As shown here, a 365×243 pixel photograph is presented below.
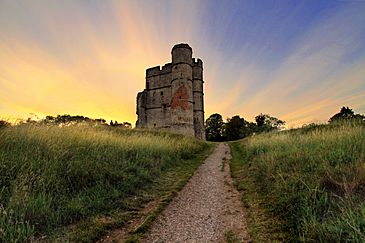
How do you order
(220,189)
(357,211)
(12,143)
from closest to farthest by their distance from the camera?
(357,211)
(12,143)
(220,189)

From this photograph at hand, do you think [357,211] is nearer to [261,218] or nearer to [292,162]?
[261,218]

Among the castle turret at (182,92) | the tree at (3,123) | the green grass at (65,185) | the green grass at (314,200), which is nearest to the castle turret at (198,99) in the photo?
the castle turret at (182,92)

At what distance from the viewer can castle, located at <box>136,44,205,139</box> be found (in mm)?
29719

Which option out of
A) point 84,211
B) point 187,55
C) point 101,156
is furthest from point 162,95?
point 84,211

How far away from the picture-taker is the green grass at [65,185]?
3174mm

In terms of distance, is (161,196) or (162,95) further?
(162,95)

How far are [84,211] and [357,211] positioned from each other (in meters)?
4.33

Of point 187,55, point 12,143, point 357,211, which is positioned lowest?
point 357,211

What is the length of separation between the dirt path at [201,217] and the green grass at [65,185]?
2.37 ft

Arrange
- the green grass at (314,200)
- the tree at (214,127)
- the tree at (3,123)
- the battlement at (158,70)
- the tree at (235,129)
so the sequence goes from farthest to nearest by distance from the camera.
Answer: the tree at (214,127) → the tree at (235,129) → the battlement at (158,70) → the tree at (3,123) → the green grass at (314,200)

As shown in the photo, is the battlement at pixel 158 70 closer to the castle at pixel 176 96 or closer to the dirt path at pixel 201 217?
the castle at pixel 176 96

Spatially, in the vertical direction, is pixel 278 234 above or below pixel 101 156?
below

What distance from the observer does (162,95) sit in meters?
35.6

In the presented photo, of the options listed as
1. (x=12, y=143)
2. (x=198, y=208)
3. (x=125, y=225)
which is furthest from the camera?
(x=12, y=143)
